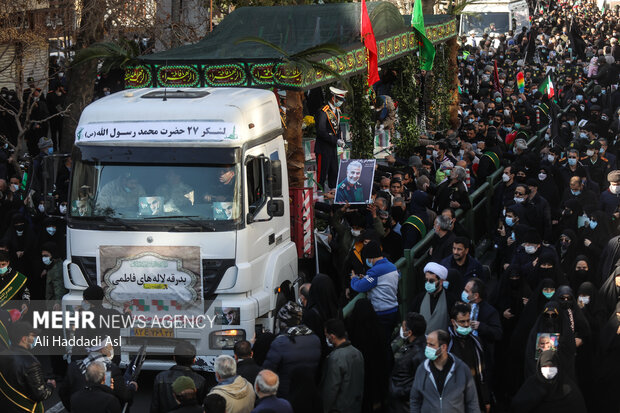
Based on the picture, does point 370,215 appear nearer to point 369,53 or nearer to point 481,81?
point 369,53

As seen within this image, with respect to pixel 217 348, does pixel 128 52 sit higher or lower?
higher

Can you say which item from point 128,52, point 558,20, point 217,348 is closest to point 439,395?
point 217,348

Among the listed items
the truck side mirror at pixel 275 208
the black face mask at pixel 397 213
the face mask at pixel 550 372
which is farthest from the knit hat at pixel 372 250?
the black face mask at pixel 397 213

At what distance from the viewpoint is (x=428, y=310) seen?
1045cm

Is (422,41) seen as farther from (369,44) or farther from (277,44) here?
(277,44)

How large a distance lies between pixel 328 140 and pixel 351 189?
2.86 metres

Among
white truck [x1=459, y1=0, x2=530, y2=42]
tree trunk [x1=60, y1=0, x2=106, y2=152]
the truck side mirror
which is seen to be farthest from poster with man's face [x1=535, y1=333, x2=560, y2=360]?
white truck [x1=459, y1=0, x2=530, y2=42]

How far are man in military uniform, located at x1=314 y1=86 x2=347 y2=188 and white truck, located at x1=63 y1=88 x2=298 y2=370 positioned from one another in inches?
219

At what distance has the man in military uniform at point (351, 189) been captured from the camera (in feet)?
47.5

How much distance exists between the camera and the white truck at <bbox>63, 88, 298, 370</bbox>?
11203 millimetres

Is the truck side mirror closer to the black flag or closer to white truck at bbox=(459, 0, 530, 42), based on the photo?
the black flag

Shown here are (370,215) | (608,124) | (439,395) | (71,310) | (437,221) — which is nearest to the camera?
(439,395)

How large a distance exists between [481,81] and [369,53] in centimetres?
1434

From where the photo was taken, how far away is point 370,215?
1398cm
